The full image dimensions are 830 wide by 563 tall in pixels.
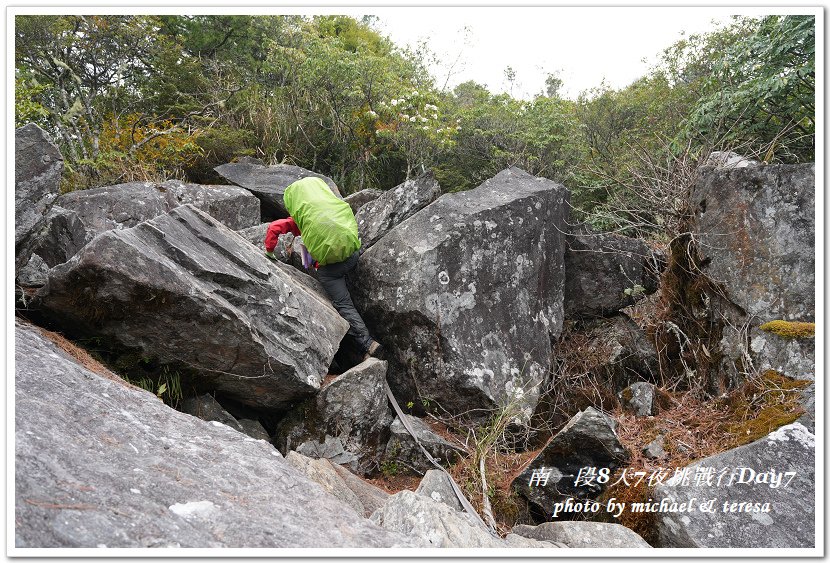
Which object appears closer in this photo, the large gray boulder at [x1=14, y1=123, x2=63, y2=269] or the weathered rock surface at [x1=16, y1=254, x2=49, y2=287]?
the large gray boulder at [x1=14, y1=123, x2=63, y2=269]

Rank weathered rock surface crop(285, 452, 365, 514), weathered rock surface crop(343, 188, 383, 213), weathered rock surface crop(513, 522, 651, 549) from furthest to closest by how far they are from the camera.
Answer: weathered rock surface crop(343, 188, 383, 213), weathered rock surface crop(285, 452, 365, 514), weathered rock surface crop(513, 522, 651, 549)

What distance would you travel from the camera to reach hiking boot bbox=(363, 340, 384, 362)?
233 inches

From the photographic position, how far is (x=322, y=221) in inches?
228

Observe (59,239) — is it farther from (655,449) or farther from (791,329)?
(791,329)

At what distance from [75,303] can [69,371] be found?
0.85 metres

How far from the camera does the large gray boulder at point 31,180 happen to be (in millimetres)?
4349

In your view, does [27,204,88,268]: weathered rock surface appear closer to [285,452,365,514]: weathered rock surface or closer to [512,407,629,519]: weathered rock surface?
[285,452,365,514]: weathered rock surface

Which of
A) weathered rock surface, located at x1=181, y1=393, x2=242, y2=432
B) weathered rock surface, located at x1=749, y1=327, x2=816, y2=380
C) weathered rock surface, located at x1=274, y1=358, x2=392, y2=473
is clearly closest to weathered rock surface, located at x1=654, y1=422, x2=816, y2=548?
weathered rock surface, located at x1=749, y1=327, x2=816, y2=380

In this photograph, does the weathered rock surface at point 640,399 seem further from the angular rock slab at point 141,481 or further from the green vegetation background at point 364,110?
the angular rock slab at point 141,481

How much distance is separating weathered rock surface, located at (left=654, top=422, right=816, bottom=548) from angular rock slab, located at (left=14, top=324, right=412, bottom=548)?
215 centimetres

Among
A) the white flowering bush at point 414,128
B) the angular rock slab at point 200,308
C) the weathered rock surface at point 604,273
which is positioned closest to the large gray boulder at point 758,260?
the weathered rock surface at point 604,273

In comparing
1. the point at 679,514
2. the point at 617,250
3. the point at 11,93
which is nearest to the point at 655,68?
the point at 617,250

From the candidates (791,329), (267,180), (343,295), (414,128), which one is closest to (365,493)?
(343,295)

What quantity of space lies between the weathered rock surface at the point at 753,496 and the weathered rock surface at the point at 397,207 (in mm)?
4121
